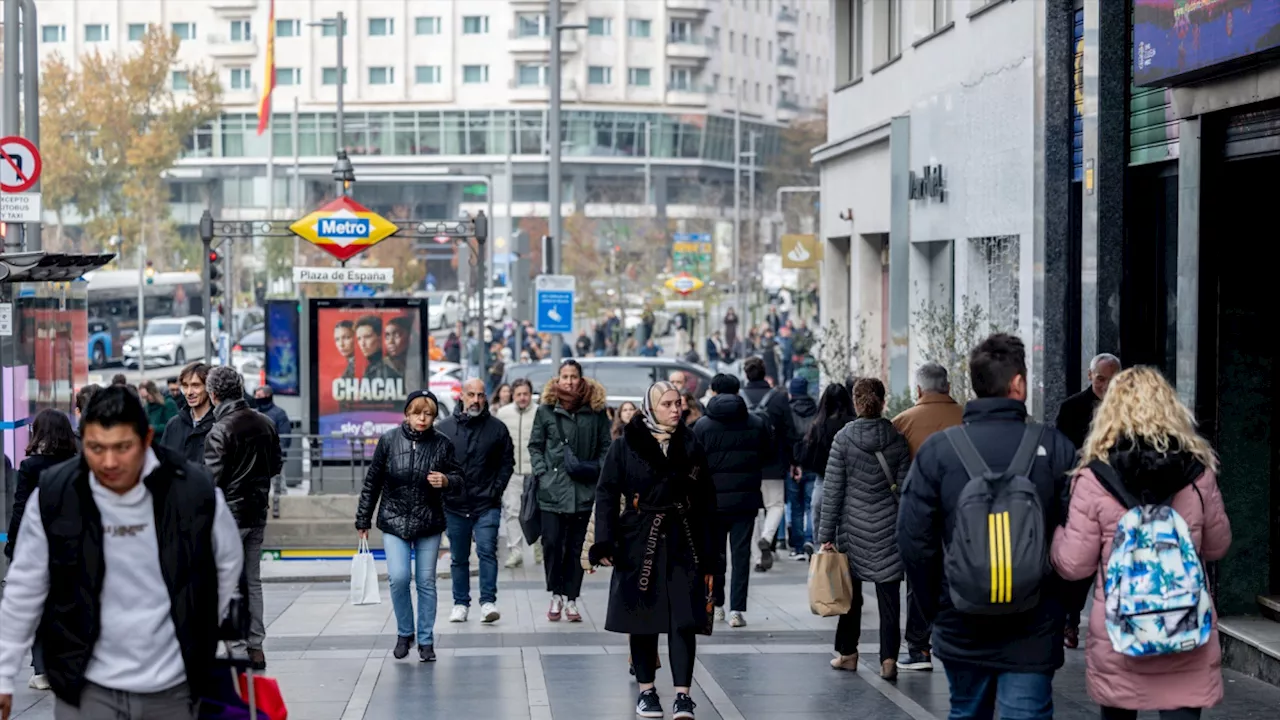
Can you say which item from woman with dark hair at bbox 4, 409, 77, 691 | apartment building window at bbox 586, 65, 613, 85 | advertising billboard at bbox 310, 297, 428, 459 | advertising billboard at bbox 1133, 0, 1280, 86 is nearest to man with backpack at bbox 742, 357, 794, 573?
advertising billboard at bbox 310, 297, 428, 459

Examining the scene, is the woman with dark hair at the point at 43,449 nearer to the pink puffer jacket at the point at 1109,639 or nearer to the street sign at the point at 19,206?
the pink puffer jacket at the point at 1109,639

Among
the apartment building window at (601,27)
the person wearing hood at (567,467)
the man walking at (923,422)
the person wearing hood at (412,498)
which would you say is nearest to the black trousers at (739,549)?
the person wearing hood at (567,467)

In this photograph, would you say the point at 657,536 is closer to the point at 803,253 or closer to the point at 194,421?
the point at 194,421

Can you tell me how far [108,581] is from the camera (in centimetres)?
559

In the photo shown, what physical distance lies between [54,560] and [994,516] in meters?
3.01

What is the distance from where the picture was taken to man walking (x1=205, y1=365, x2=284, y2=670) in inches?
404

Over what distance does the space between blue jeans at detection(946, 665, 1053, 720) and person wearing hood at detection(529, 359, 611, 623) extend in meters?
6.80

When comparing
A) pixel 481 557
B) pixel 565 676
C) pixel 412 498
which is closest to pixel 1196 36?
pixel 565 676

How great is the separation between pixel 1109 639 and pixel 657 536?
3.27 m

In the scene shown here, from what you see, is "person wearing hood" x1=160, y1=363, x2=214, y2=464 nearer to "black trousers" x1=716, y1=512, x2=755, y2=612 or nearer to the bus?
"black trousers" x1=716, y1=512, x2=755, y2=612

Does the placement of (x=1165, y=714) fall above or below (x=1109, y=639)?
below

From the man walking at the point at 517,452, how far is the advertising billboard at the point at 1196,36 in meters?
5.64

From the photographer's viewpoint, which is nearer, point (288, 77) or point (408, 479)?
point (408, 479)

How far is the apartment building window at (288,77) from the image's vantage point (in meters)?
88.2
